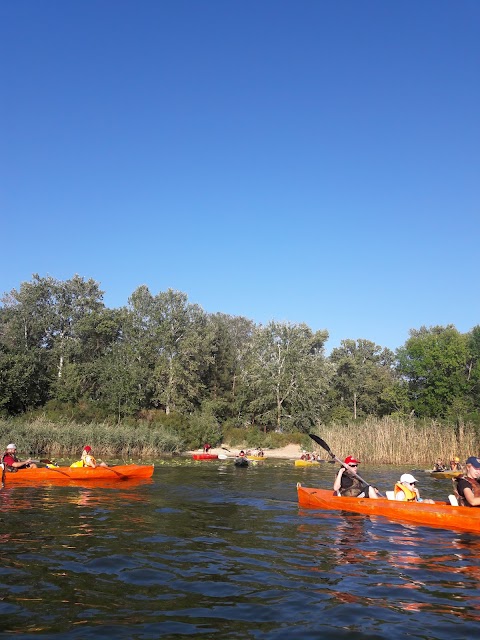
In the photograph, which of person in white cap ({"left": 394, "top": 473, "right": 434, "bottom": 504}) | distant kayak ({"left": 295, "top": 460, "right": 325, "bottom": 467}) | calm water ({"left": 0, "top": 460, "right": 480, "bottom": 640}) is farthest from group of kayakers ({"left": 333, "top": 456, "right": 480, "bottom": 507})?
distant kayak ({"left": 295, "top": 460, "right": 325, "bottom": 467})

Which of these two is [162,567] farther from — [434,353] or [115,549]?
[434,353]

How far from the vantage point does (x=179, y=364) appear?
47.2 meters

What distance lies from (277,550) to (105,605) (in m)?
3.42

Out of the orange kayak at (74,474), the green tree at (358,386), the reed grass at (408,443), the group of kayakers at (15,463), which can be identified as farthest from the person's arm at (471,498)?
the green tree at (358,386)

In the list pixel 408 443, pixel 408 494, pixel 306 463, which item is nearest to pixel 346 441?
pixel 306 463

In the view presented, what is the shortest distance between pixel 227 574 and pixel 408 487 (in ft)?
19.3

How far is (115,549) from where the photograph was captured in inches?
323

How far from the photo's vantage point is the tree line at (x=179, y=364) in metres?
45.3

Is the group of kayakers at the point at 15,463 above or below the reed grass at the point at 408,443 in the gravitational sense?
below

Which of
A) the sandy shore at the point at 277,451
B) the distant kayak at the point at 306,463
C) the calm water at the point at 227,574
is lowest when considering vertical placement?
the calm water at the point at 227,574

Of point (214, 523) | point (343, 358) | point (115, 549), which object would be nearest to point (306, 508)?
point (214, 523)

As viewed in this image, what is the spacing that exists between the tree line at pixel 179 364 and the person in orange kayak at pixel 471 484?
114ft

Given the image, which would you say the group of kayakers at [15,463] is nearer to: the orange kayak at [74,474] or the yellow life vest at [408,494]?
the orange kayak at [74,474]

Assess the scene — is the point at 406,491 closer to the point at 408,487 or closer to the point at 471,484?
the point at 408,487
